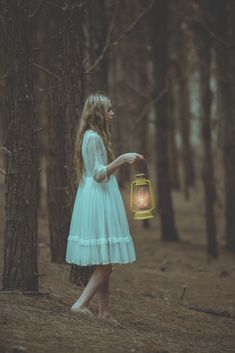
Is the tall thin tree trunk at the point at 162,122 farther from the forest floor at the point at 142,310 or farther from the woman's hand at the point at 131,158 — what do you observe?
the woman's hand at the point at 131,158

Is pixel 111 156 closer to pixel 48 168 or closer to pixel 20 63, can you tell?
pixel 20 63

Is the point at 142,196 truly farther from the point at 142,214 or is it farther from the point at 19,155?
the point at 19,155

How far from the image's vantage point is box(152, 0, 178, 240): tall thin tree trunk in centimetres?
1894

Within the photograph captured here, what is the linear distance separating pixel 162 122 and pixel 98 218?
1203 cm

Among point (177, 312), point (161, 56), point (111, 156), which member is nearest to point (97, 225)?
point (111, 156)

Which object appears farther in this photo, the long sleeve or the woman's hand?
the long sleeve

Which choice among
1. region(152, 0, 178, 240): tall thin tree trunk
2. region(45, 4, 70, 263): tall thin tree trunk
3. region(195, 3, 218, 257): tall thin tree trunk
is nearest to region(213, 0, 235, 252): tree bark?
region(195, 3, 218, 257): tall thin tree trunk

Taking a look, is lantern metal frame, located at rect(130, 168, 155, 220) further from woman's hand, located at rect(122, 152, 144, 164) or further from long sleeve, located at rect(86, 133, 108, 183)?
long sleeve, located at rect(86, 133, 108, 183)

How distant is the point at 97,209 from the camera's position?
24.3ft

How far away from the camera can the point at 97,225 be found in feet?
24.3

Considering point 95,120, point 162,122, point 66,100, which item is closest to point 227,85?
point 162,122

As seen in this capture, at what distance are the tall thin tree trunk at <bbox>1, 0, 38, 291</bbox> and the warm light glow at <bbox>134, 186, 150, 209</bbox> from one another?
1.34 m

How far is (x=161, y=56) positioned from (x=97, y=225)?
1230 cm

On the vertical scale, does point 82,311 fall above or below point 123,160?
below
